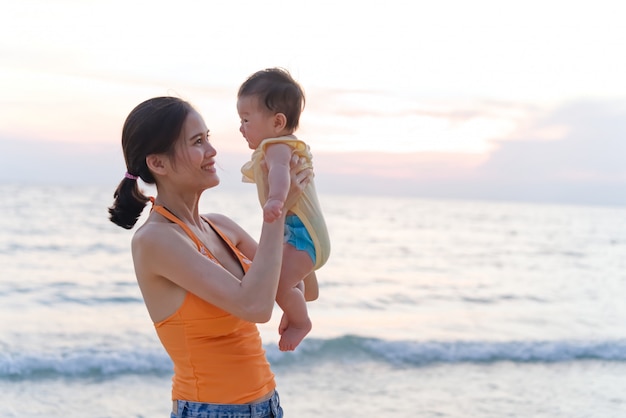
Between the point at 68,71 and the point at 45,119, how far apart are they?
4516 mm

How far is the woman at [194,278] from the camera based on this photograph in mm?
2049

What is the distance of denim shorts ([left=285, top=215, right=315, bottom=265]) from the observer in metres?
2.43

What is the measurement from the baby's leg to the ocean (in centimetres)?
416

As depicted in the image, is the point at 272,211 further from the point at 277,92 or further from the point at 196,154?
the point at 277,92

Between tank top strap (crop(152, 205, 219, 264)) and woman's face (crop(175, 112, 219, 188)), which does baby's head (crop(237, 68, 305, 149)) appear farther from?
tank top strap (crop(152, 205, 219, 264))

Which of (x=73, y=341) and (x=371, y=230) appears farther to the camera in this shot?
(x=371, y=230)

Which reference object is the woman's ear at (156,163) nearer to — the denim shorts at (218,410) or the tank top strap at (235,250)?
the tank top strap at (235,250)

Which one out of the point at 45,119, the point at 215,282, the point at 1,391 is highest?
the point at 45,119

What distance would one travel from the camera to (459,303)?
12672 millimetres

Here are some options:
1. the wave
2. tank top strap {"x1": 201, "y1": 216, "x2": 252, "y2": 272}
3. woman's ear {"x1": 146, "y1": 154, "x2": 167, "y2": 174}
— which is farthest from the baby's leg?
the wave

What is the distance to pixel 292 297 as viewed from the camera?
97.0 inches

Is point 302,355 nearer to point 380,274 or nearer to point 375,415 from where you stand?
point 375,415

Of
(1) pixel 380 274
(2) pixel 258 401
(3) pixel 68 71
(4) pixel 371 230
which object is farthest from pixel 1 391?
(4) pixel 371 230

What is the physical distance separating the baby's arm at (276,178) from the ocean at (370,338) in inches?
180
